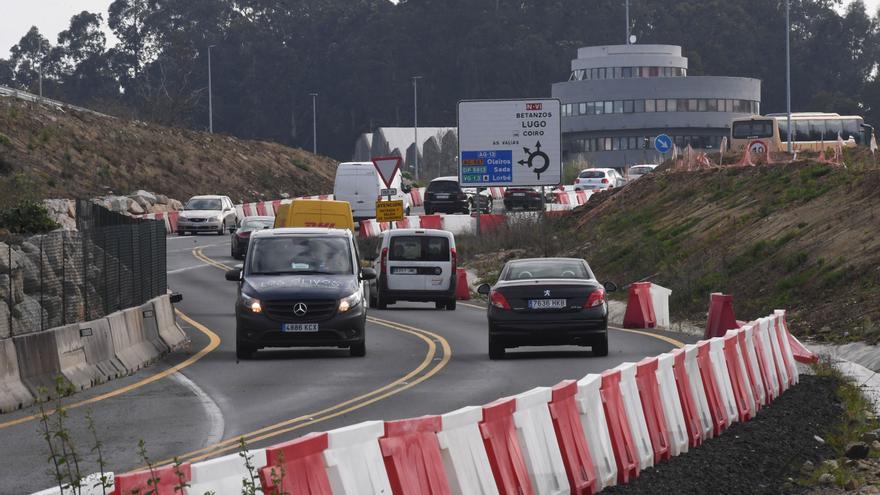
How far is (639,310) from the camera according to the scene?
30.3m

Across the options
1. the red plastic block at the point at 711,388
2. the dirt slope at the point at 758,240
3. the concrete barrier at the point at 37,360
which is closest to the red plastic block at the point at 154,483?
the red plastic block at the point at 711,388

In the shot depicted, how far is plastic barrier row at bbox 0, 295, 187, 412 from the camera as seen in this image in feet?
56.7

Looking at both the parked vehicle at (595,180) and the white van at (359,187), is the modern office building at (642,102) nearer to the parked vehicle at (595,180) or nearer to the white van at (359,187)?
the parked vehicle at (595,180)

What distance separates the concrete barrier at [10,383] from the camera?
16.8m

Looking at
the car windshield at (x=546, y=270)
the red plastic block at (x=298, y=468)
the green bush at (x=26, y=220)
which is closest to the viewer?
the red plastic block at (x=298, y=468)

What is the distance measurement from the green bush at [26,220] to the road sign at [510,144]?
20.7 meters

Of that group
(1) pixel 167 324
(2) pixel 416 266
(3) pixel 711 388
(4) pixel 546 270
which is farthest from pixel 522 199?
(3) pixel 711 388

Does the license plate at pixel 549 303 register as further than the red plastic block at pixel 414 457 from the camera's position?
Yes

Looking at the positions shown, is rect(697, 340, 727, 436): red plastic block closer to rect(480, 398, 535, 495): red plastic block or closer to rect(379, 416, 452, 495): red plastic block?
rect(480, 398, 535, 495): red plastic block

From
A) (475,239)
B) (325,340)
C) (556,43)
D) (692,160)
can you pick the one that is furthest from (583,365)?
(556,43)

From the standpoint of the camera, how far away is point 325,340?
72.9 feet

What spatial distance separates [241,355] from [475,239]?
3300 cm

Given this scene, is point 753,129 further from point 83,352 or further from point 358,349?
point 83,352

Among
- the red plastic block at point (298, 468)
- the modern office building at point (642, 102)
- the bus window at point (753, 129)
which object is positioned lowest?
the red plastic block at point (298, 468)
